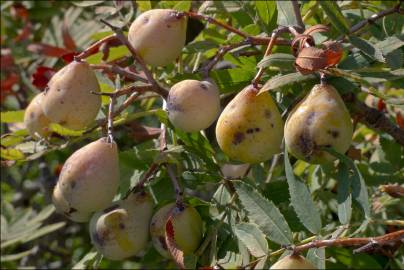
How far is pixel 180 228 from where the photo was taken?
3.46ft

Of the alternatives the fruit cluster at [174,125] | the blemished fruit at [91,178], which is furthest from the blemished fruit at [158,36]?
the blemished fruit at [91,178]

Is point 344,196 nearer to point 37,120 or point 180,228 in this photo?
point 180,228

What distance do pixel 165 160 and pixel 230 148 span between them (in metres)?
0.17

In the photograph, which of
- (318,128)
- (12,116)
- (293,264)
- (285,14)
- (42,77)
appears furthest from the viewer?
(12,116)

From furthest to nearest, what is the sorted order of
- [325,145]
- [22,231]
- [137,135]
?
[22,231] < [137,135] < [325,145]

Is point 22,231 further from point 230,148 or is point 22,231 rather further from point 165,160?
point 230,148

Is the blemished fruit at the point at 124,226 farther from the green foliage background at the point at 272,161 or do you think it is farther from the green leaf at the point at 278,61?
the green leaf at the point at 278,61

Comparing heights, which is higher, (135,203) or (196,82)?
(196,82)

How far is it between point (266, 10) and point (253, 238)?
46 cm

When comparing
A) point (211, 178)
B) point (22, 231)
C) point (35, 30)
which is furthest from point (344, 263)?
point (35, 30)

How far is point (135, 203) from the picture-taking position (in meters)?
1.11

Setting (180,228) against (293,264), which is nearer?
(293,264)

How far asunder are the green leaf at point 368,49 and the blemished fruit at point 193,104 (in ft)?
0.68

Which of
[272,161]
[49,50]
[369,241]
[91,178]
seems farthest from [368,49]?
[49,50]
